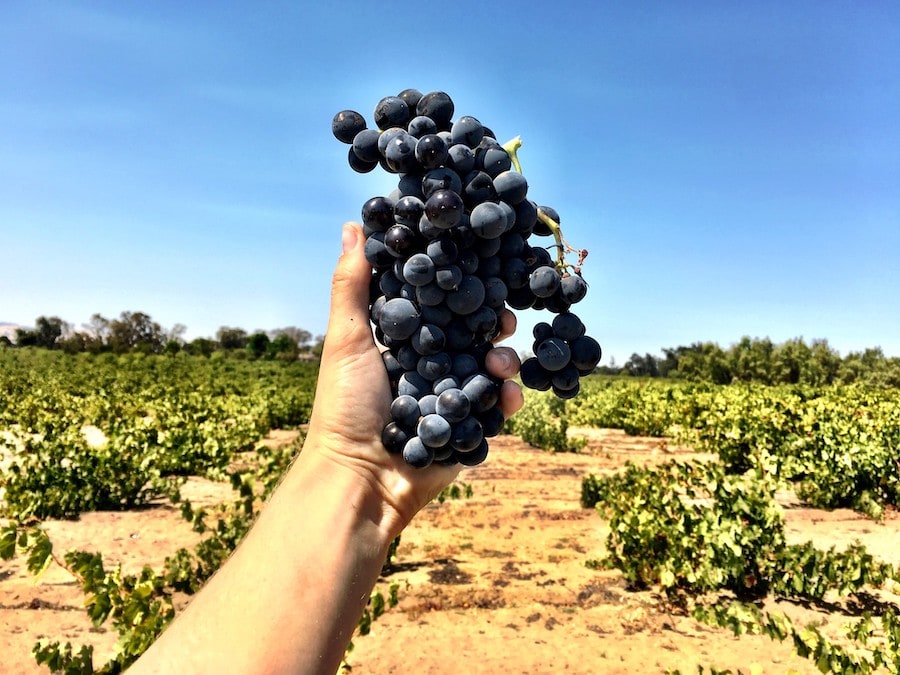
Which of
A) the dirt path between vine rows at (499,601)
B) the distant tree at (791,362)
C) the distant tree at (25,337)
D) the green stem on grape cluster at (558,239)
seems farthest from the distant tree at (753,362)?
the distant tree at (25,337)

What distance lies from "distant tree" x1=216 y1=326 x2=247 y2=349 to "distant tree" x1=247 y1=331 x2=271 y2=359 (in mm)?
10081

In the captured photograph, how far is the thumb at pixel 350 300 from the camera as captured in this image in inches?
77.7

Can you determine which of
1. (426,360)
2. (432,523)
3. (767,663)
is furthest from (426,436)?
(432,523)

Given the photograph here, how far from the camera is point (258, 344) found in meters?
78.2

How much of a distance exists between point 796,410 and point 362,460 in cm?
1214

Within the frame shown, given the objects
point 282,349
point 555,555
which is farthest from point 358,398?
point 282,349

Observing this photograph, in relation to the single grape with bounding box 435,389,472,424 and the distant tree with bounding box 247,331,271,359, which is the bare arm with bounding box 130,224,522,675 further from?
the distant tree with bounding box 247,331,271,359

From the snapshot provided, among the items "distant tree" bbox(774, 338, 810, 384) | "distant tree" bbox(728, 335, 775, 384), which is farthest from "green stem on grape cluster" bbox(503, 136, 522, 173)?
"distant tree" bbox(774, 338, 810, 384)

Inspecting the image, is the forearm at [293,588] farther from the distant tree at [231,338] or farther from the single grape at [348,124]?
the distant tree at [231,338]

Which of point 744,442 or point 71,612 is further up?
point 744,442

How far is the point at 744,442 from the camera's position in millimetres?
12438

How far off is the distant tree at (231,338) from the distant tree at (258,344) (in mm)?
10081

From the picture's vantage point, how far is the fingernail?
201cm

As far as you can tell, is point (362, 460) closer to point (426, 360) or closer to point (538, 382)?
point (426, 360)
